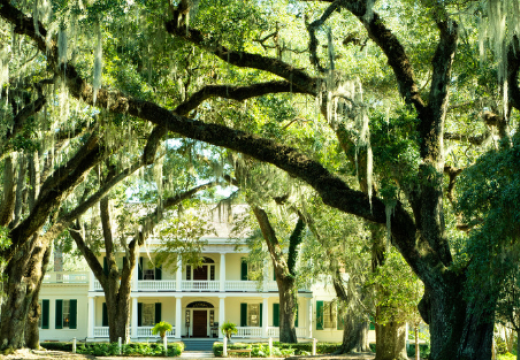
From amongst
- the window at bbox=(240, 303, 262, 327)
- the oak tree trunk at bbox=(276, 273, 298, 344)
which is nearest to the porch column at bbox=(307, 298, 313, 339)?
the window at bbox=(240, 303, 262, 327)

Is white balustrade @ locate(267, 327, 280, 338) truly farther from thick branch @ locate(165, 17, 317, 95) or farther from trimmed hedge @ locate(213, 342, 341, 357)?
thick branch @ locate(165, 17, 317, 95)

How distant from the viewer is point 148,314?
2927 cm

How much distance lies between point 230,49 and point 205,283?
65.2ft

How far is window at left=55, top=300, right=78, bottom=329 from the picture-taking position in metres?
28.9

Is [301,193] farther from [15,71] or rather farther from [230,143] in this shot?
[15,71]

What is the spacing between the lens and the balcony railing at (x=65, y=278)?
96.2 feet

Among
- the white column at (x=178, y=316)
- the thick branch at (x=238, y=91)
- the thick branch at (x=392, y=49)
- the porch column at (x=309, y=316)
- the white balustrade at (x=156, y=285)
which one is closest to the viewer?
the thick branch at (x=392, y=49)

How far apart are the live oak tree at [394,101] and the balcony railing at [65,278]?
19.6 meters

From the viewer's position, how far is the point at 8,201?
13453mm

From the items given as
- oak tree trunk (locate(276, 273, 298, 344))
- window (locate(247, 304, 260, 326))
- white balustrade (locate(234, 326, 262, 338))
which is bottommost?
white balustrade (locate(234, 326, 262, 338))

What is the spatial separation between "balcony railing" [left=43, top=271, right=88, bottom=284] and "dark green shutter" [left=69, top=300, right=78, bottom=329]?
1.04m

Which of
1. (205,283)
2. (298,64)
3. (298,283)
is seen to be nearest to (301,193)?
(298,64)

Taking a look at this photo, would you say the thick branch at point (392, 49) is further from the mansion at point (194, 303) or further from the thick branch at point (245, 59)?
the mansion at point (194, 303)

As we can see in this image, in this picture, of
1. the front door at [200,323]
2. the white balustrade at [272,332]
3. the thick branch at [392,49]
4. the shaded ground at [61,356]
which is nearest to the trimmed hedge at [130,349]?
the shaded ground at [61,356]
